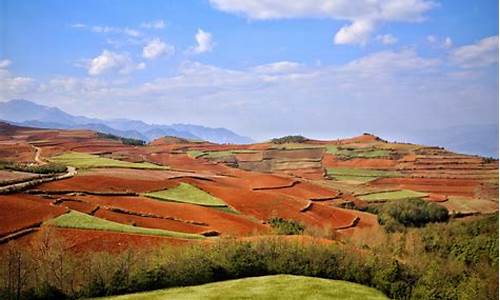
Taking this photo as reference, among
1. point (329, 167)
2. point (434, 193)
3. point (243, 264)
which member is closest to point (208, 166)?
point (329, 167)

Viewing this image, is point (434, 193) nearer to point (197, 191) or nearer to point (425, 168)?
point (425, 168)

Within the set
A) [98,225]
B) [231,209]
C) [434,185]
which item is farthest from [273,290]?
[434,185]

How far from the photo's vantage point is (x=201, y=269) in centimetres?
2844

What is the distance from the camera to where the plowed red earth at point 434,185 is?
81688mm

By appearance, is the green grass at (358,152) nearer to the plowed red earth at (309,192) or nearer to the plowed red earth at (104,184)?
the plowed red earth at (309,192)

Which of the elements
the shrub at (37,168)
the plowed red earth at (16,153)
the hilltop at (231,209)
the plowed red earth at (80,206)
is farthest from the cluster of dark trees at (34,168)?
the plowed red earth at (80,206)

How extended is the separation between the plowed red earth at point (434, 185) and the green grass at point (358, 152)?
25208 mm

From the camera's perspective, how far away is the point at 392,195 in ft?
253

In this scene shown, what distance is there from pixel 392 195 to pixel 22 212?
53.6 metres

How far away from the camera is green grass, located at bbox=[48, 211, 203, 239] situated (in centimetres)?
3588

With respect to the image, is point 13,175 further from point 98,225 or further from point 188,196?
point 98,225

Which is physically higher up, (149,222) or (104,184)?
(104,184)

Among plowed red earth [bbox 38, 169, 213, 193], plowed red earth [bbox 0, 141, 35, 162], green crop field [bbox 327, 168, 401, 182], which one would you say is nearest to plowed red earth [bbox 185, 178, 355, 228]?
plowed red earth [bbox 38, 169, 213, 193]

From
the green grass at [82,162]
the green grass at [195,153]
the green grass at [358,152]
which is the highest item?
the green grass at [358,152]
